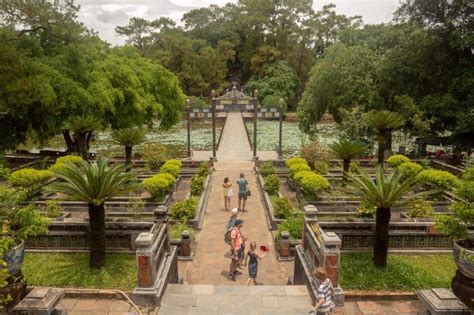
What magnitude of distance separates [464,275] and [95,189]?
7.64 metres

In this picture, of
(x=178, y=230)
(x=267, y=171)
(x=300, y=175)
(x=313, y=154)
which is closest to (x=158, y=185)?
(x=178, y=230)

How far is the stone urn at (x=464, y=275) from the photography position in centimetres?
676

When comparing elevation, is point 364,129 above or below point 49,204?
above

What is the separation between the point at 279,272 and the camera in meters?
10.5

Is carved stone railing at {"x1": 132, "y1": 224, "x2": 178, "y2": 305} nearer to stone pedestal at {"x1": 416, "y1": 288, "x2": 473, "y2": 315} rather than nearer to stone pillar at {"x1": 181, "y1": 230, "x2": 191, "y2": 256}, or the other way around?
stone pillar at {"x1": 181, "y1": 230, "x2": 191, "y2": 256}

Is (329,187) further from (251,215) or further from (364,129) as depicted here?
(364,129)

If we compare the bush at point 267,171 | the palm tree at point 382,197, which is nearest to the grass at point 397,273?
the palm tree at point 382,197

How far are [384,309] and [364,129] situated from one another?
18.1 m

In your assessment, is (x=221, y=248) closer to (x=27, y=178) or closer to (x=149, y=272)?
(x=149, y=272)

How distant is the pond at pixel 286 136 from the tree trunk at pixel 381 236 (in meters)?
17.7

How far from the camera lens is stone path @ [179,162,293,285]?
10086mm

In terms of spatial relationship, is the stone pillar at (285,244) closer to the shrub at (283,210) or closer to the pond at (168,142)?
the shrub at (283,210)

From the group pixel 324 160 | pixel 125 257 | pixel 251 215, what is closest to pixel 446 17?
pixel 324 160

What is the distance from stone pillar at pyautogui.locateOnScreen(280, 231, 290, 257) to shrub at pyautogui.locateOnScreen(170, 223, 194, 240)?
277 cm
